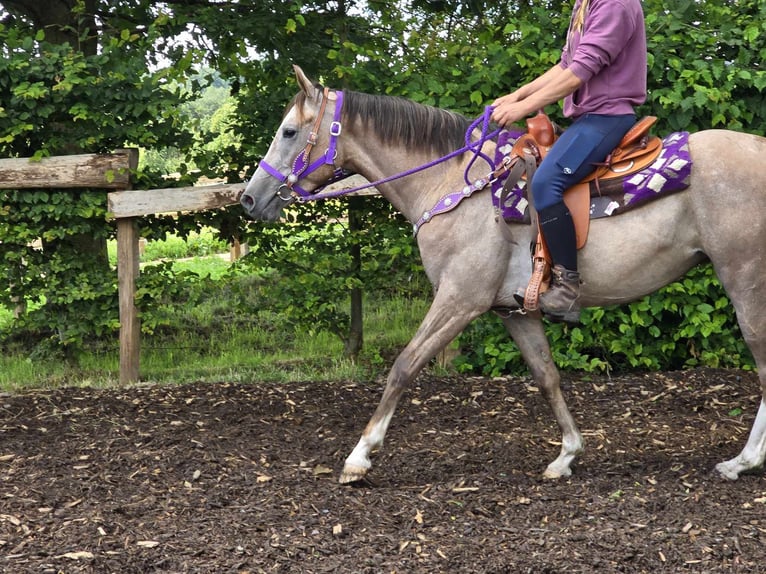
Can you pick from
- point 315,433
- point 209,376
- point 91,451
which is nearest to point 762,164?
point 315,433

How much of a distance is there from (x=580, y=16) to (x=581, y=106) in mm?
436

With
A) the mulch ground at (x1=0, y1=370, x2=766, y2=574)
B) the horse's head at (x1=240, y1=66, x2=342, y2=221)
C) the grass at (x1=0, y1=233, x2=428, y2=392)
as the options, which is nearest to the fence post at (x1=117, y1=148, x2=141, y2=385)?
the grass at (x1=0, y1=233, x2=428, y2=392)

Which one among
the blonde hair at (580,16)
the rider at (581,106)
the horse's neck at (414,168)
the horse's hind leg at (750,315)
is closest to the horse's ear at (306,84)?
the horse's neck at (414,168)

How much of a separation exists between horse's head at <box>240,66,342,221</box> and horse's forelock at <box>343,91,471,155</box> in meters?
0.12

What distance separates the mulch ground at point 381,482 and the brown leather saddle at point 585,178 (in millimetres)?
1105

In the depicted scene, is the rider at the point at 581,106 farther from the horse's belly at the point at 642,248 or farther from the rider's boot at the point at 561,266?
the horse's belly at the point at 642,248

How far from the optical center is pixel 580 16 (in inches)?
186

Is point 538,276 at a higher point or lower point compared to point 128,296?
higher

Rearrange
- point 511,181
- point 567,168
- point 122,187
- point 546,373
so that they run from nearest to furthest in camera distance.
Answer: point 567,168
point 511,181
point 546,373
point 122,187

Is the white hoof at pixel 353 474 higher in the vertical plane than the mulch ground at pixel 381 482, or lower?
higher

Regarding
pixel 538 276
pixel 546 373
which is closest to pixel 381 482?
pixel 546 373

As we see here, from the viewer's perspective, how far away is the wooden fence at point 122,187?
7.14 m

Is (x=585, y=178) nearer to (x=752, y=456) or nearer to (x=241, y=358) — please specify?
(x=752, y=456)

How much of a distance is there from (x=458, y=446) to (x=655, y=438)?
122 centimetres
